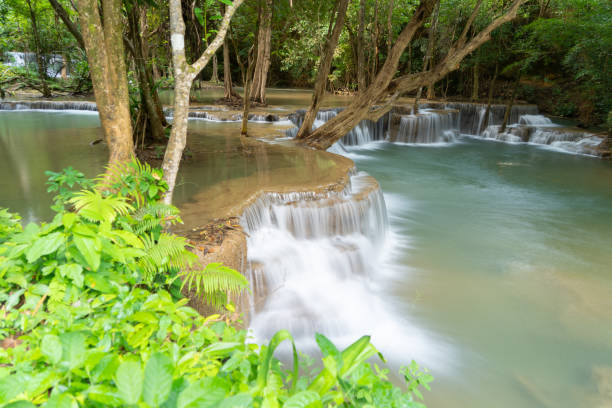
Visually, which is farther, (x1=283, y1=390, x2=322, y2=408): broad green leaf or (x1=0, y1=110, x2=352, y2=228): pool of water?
(x1=0, y1=110, x2=352, y2=228): pool of water

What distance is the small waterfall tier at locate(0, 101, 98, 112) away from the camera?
16203mm

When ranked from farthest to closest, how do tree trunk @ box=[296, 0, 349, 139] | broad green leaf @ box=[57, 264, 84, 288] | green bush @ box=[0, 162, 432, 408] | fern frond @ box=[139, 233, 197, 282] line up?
tree trunk @ box=[296, 0, 349, 139]
fern frond @ box=[139, 233, 197, 282]
broad green leaf @ box=[57, 264, 84, 288]
green bush @ box=[0, 162, 432, 408]

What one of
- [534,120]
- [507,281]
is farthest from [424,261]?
[534,120]

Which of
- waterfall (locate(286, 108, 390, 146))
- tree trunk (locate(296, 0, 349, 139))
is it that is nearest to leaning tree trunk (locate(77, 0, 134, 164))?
tree trunk (locate(296, 0, 349, 139))

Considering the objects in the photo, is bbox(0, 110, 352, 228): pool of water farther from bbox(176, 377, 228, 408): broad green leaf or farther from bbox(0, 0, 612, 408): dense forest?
bbox(176, 377, 228, 408): broad green leaf

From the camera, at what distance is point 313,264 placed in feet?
19.0

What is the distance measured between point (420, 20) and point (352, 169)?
13.0 feet

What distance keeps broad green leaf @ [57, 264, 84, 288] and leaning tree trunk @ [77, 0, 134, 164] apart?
7.14 feet

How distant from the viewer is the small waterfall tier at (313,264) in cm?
501

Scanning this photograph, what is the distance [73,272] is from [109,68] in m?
2.62

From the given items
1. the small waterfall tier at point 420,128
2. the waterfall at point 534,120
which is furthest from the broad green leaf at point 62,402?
the waterfall at point 534,120

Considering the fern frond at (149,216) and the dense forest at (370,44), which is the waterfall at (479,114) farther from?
the fern frond at (149,216)

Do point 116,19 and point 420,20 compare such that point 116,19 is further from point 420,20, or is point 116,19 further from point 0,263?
point 420,20

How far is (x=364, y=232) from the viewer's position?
21.9 ft
